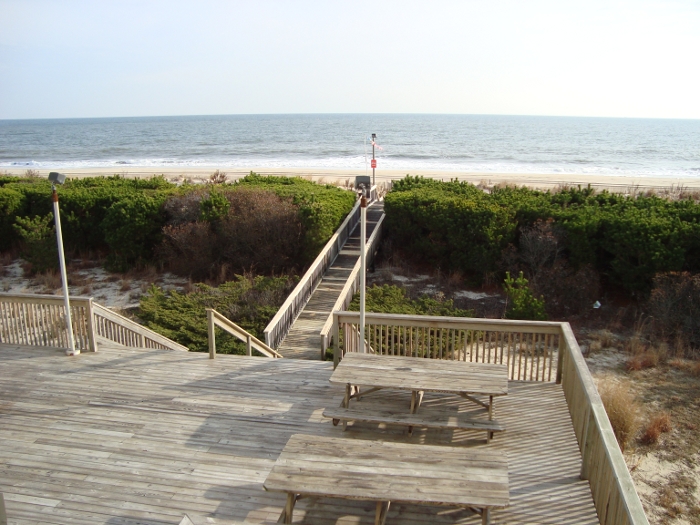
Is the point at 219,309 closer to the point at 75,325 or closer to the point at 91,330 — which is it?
the point at 75,325

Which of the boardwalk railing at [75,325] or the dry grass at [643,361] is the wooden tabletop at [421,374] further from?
the dry grass at [643,361]

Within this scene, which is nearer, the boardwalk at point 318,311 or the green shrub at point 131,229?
the boardwalk at point 318,311

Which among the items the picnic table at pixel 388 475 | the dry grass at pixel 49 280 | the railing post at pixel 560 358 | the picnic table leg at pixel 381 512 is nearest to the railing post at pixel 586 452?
the picnic table at pixel 388 475

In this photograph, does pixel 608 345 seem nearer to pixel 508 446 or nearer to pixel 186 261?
pixel 508 446

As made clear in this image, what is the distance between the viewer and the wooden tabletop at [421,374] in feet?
21.6

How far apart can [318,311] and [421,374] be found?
7.82 m

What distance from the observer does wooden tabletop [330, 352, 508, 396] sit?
6578mm

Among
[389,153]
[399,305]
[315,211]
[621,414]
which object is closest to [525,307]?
[399,305]

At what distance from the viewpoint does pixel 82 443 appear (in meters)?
6.76

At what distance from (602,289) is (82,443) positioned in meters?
14.1

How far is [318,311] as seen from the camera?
14641 mm

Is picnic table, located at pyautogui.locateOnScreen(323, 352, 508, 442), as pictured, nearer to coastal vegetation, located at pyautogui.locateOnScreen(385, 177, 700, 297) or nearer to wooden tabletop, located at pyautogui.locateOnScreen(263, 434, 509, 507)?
wooden tabletop, located at pyautogui.locateOnScreen(263, 434, 509, 507)

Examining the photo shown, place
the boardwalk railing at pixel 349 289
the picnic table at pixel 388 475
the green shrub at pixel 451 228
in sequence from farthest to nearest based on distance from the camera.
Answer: the green shrub at pixel 451 228 < the boardwalk railing at pixel 349 289 < the picnic table at pixel 388 475

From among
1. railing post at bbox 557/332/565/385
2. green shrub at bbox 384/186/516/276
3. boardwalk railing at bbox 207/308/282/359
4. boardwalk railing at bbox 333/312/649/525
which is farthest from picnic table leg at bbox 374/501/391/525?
green shrub at bbox 384/186/516/276
